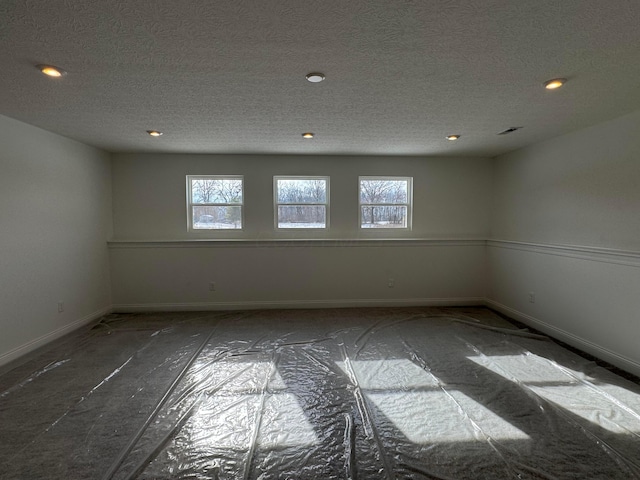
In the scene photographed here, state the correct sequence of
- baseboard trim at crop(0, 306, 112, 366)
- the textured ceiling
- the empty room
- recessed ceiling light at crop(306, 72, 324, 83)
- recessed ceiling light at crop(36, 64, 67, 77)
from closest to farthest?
the textured ceiling < the empty room < recessed ceiling light at crop(36, 64, 67, 77) < recessed ceiling light at crop(306, 72, 324, 83) < baseboard trim at crop(0, 306, 112, 366)

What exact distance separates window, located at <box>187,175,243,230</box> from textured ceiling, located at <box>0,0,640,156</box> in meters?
1.30

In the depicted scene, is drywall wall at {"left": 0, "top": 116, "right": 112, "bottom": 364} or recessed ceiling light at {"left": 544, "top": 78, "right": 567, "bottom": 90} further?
drywall wall at {"left": 0, "top": 116, "right": 112, "bottom": 364}

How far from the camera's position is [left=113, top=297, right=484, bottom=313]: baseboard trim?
168 inches

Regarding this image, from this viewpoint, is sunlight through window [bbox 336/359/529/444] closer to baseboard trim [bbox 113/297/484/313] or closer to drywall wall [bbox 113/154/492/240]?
baseboard trim [bbox 113/297/484/313]

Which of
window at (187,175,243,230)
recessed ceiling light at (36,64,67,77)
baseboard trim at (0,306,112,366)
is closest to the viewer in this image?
recessed ceiling light at (36,64,67,77)

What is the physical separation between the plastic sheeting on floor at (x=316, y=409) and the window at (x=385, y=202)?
73.6 inches

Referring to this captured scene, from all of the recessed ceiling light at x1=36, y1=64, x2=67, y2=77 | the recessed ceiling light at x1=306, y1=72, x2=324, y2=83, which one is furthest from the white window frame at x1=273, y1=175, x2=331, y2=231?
the recessed ceiling light at x1=36, y1=64, x2=67, y2=77

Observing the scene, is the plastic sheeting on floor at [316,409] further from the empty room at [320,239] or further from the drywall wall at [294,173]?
the drywall wall at [294,173]

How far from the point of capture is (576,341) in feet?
10.2

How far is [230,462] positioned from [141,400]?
100cm

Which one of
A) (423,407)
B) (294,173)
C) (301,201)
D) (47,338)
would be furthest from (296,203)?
(47,338)

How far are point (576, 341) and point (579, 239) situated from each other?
42.6 inches

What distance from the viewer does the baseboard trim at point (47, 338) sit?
2.77 metres

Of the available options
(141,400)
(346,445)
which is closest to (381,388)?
(346,445)
